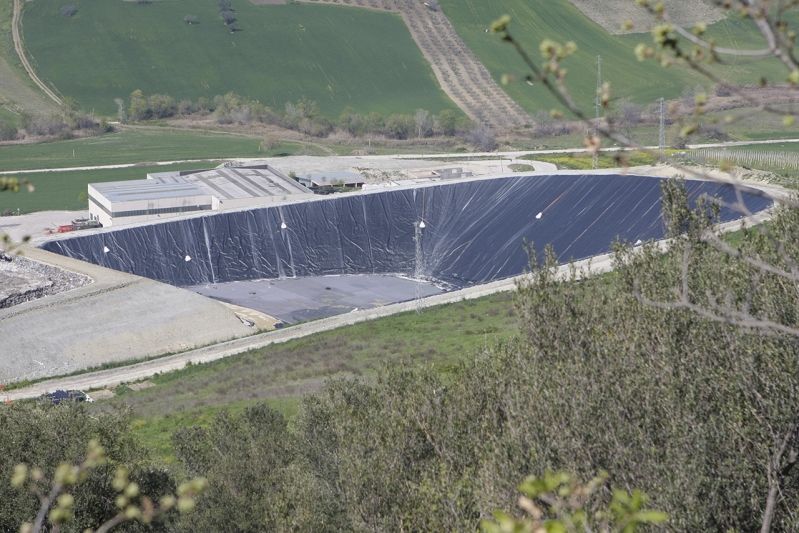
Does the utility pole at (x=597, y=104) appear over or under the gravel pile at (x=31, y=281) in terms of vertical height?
over

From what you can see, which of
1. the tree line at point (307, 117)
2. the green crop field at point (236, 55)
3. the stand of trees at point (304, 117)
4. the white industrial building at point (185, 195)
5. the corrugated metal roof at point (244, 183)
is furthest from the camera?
the green crop field at point (236, 55)

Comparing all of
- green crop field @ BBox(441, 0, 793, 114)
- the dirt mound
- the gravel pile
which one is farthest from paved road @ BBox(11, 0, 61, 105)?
the dirt mound

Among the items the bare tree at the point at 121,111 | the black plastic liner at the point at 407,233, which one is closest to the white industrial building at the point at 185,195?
the black plastic liner at the point at 407,233

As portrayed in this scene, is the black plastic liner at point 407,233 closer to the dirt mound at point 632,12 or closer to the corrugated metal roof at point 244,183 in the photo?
the corrugated metal roof at point 244,183

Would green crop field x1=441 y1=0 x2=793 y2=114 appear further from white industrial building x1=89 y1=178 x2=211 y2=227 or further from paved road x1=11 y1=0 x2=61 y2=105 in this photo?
white industrial building x1=89 y1=178 x2=211 y2=227

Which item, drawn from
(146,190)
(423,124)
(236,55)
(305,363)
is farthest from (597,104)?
(236,55)

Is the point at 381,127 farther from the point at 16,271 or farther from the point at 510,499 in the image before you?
the point at 510,499
